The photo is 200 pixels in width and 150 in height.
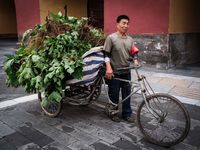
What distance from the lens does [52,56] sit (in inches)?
174

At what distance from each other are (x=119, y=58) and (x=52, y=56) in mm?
1145

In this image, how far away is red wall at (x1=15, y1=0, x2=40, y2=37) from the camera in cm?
1301

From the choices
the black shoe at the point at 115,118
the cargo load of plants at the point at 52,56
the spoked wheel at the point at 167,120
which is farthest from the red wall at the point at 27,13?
the spoked wheel at the point at 167,120

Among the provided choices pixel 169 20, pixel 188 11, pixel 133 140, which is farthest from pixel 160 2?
pixel 133 140

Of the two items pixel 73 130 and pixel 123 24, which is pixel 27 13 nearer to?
pixel 123 24

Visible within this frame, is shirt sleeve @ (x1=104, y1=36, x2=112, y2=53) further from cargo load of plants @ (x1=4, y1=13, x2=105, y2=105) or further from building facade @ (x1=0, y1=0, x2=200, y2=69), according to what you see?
building facade @ (x1=0, y1=0, x2=200, y2=69)

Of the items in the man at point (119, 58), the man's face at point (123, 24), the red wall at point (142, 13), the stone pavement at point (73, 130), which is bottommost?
the stone pavement at point (73, 130)

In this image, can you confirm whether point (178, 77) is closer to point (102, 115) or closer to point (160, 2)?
point (160, 2)

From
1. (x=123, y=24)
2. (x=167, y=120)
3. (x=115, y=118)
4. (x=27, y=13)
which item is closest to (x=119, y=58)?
(x=123, y=24)

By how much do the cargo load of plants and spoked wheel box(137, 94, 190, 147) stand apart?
4.28ft

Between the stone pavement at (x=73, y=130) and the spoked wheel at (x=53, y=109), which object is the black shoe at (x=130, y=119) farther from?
the spoked wheel at (x=53, y=109)

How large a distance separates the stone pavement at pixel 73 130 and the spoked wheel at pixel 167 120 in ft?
0.41

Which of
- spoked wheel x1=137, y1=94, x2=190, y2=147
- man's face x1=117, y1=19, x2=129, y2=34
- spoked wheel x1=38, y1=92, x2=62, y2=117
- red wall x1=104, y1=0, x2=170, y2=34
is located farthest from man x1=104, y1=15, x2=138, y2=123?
red wall x1=104, y1=0, x2=170, y2=34

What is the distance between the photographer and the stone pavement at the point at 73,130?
3.78m
